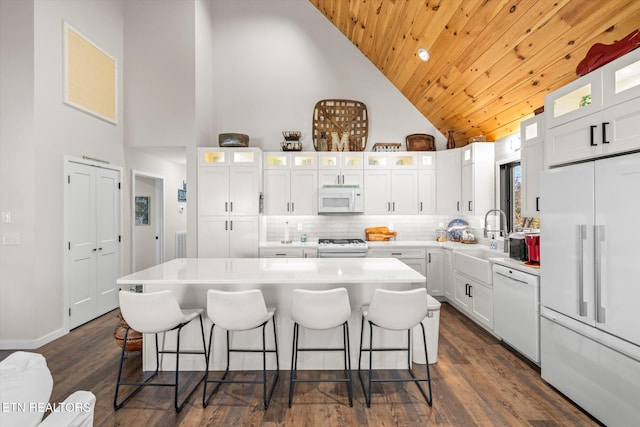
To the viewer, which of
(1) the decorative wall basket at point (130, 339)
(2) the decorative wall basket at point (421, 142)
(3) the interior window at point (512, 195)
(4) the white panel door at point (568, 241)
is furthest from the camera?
(2) the decorative wall basket at point (421, 142)

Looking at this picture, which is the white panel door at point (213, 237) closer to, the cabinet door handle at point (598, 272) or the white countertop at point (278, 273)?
the white countertop at point (278, 273)

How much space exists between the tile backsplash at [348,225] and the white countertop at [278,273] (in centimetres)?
221

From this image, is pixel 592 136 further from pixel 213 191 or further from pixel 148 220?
pixel 148 220

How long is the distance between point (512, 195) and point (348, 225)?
2.45 m

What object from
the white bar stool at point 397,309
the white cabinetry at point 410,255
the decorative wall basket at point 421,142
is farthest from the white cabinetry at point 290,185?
the white bar stool at point 397,309

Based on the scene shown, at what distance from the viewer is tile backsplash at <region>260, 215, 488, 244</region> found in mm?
5578

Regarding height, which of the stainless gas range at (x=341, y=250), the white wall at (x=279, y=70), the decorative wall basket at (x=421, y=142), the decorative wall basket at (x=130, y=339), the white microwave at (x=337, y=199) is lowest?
the decorative wall basket at (x=130, y=339)

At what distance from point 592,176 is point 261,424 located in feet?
9.05

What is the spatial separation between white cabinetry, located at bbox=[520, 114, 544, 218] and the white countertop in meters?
1.48

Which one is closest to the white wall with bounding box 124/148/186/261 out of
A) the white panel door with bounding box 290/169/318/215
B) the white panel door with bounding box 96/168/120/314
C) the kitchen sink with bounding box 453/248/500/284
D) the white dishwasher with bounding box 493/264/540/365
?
the white panel door with bounding box 96/168/120/314

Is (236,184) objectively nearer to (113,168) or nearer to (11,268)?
(113,168)

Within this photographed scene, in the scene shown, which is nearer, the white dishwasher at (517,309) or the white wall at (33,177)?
the white dishwasher at (517,309)

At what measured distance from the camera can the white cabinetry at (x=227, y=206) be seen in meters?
4.94

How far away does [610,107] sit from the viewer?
82.8 inches
